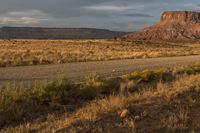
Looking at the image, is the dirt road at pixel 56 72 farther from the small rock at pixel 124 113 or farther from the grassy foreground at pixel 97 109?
the small rock at pixel 124 113

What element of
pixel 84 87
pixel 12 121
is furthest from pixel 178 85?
pixel 12 121

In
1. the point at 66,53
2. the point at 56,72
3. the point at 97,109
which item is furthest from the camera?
the point at 66,53

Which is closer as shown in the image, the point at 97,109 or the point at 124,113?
the point at 124,113

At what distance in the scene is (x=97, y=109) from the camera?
955 cm

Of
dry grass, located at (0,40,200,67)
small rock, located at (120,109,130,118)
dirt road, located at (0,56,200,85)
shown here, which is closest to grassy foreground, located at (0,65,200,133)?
small rock, located at (120,109,130,118)

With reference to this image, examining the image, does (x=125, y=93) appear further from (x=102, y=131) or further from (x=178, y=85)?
(x=102, y=131)

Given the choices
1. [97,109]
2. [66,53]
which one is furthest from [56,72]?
[66,53]

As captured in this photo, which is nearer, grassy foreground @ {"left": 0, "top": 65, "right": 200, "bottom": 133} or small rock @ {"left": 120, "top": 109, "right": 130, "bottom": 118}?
grassy foreground @ {"left": 0, "top": 65, "right": 200, "bottom": 133}

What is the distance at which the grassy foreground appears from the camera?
8309 mm

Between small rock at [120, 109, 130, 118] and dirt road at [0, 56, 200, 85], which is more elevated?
small rock at [120, 109, 130, 118]

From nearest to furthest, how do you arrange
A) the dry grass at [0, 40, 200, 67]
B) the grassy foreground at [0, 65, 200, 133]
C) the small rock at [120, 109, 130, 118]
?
the grassy foreground at [0, 65, 200, 133] < the small rock at [120, 109, 130, 118] < the dry grass at [0, 40, 200, 67]

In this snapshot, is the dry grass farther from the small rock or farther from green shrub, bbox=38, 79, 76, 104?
the small rock

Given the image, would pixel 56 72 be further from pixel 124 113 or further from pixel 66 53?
pixel 66 53

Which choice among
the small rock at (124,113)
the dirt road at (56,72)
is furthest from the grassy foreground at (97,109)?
the dirt road at (56,72)
